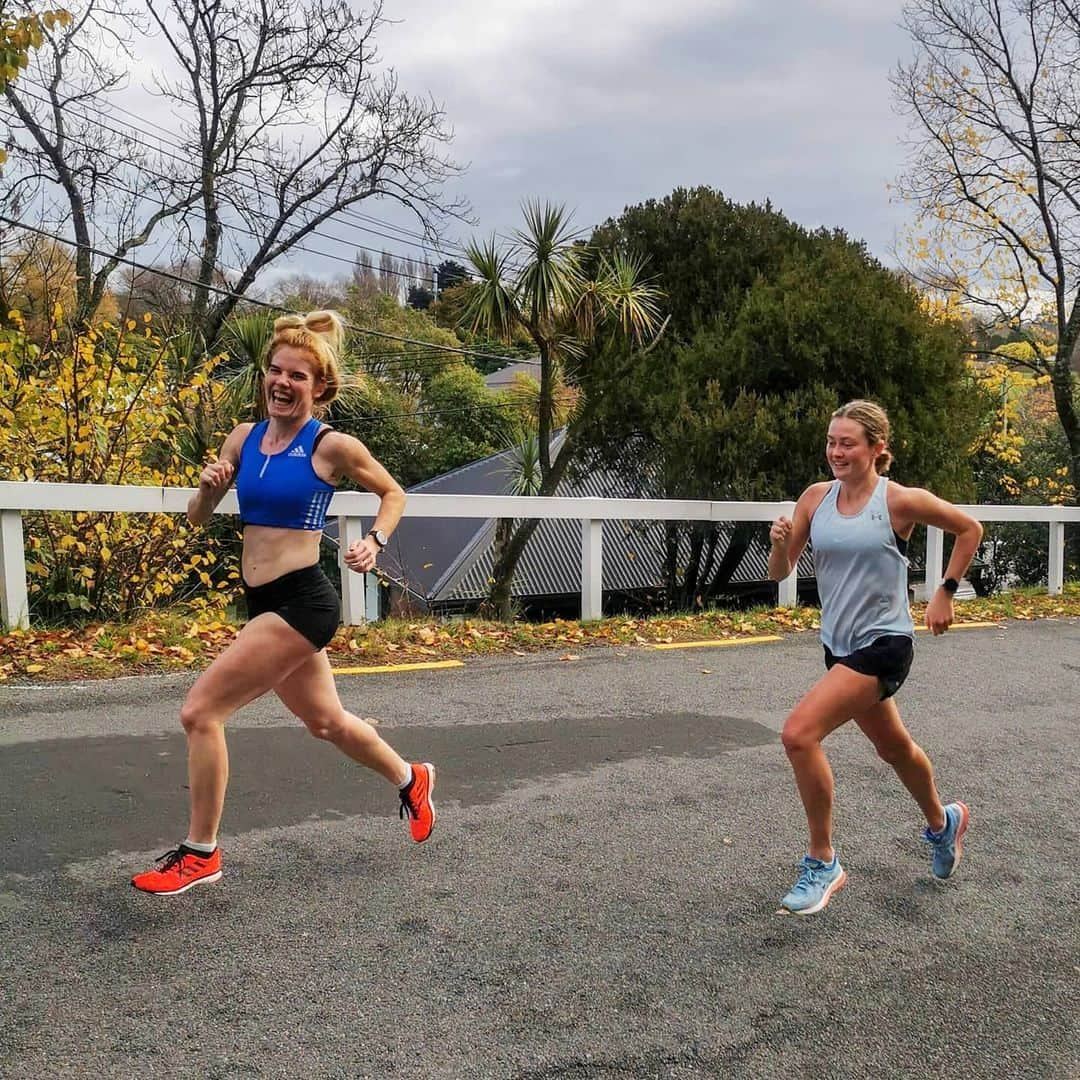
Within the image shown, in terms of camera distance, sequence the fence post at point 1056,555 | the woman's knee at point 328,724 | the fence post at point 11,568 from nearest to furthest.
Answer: the woman's knee at point 328,724 < the fence post at point 11,568 < the fence post at point 1056,555

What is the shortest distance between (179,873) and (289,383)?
1.76 m

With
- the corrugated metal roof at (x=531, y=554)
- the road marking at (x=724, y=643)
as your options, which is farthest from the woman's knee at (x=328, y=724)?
the corrugated metal roof at (x=531, y=554)

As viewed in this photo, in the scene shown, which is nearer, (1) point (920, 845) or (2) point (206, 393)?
(1) point (920, 845)

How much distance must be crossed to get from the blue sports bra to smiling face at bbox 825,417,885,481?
6.12ft

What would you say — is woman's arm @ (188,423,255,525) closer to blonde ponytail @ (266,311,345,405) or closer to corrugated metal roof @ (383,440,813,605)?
blonde ponytail @ (266,311,345,405)

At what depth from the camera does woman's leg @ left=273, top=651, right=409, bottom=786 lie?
381 centimetres

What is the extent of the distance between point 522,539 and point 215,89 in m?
13.3

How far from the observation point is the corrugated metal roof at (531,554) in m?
19.8

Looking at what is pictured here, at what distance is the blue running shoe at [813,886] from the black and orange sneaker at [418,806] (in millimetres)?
1388

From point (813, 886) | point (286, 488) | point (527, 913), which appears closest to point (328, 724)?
point (286, 488)

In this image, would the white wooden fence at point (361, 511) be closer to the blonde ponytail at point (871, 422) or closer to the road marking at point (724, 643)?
the road marking at point (724, 643)

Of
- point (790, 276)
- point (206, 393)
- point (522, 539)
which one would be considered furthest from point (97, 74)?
point (790, 276)

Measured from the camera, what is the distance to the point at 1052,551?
14.3m

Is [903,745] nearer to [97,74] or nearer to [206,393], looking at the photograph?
[206,393]
